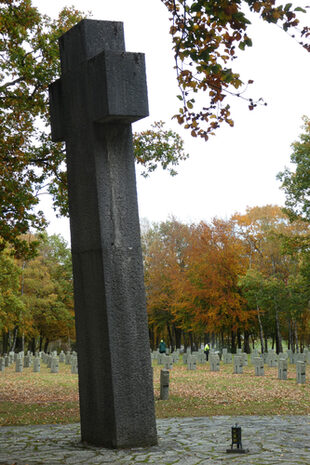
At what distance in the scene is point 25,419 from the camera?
11422 mm

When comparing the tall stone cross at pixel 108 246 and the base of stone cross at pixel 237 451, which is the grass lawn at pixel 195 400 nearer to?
the tall stone cross at pixel 108 246

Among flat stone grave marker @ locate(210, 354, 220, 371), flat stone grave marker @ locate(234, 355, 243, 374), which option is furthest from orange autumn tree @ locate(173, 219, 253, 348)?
flat stone grave marker @ locate(234, 355, 243, 374)

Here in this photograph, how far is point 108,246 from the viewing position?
7359 millimetres

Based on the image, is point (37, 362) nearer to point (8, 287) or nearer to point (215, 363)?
point (8, 287)

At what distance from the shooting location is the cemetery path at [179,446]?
6270mm

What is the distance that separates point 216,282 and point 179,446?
3126cm

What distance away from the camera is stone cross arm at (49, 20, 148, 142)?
7.33 m

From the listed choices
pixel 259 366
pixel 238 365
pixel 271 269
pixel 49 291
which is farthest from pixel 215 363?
pixel 49 291

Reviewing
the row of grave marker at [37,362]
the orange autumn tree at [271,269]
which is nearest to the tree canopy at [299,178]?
the orange autumn tree at [271,269]

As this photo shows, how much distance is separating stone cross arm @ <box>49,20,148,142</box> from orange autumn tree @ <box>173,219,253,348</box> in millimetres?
30459

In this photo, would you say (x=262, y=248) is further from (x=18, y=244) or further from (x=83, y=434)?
(x=83, y=434)

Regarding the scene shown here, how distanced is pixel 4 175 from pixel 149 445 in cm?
882

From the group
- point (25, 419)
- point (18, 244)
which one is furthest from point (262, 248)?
point (25, 419)

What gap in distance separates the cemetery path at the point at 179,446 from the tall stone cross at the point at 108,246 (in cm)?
46
